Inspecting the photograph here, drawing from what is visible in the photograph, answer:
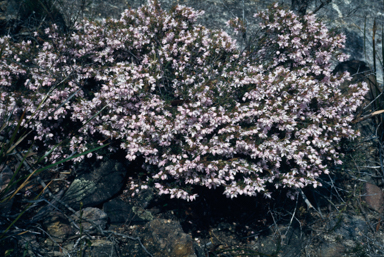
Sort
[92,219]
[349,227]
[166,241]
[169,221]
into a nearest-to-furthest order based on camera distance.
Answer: [166,241] < [92,219] < [169,221] < [349,227]

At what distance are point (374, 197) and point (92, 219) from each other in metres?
4.65

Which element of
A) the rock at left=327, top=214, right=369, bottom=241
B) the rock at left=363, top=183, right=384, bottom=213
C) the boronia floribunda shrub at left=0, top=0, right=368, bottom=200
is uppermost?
the boronia floribunda shrub at left=0, top=0, right=368, bottom=200

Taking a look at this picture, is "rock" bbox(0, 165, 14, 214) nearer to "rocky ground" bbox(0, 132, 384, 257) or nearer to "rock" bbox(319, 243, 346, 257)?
"rocky ground" bbox(0, 132, 384, 257)

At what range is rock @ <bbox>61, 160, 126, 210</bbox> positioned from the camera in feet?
12.0

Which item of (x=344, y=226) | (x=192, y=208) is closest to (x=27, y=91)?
(x=192, y=208)

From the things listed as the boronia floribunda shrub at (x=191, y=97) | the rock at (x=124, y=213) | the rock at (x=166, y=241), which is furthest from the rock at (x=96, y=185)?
the rock at (x=166, y=241)

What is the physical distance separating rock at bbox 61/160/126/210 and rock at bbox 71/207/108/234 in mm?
143

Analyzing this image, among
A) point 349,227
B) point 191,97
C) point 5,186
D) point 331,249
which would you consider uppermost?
point 191,97

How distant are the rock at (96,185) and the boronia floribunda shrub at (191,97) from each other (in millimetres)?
440

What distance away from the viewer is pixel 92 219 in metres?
3.46

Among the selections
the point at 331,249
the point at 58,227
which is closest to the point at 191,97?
the point at 58,227

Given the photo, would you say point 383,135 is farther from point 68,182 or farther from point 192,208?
point 68,182

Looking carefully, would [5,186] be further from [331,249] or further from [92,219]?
[331,249]

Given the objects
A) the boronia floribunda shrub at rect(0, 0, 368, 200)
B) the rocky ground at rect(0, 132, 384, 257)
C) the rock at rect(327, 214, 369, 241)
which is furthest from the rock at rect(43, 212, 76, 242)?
the rock at rect(327, 214, 369, 241)
